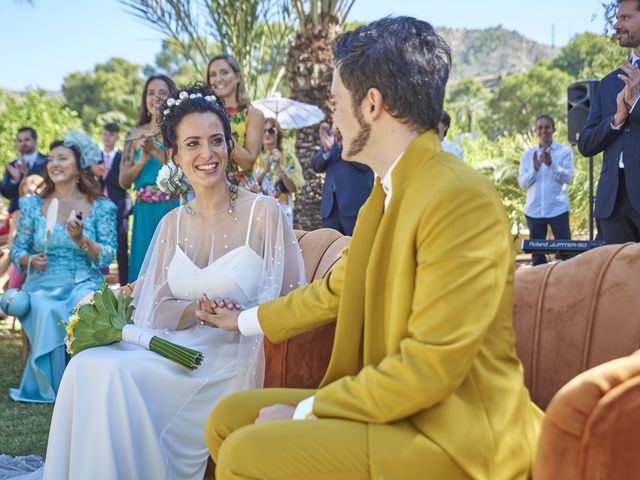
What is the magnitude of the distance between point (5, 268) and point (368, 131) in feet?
24.4

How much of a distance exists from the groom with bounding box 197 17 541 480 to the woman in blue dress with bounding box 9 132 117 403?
427cm

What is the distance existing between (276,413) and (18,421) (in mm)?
3503

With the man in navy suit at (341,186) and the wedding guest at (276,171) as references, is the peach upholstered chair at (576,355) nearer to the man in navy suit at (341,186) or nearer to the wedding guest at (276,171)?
the man in navy suit at (341,186)

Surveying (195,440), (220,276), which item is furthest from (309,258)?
(195,440)

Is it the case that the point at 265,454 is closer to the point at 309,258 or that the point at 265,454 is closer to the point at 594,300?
the point at 594,300

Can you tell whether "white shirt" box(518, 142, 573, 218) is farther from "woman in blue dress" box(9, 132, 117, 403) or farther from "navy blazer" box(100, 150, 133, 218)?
"woman in blue dress" box(9, 132, 117, 403)

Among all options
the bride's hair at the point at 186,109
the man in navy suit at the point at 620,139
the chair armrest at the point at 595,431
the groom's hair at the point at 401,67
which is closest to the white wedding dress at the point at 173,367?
the bride's hair at the point at 186,109

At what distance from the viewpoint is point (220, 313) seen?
3.27 metres

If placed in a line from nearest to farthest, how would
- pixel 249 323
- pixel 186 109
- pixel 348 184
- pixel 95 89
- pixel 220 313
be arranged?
1. pixel 249 323
2. pixel 220 313
3. pixel 186 109
4. pixel 348 184
5. pixel 95 89

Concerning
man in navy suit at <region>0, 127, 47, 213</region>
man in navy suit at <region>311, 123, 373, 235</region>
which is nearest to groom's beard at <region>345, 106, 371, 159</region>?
man in navy suit at <region>311, 123, 373, 235</region>

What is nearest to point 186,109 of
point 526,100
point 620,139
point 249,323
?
point 249,323

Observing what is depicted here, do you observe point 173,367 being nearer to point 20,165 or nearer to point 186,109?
point 186,109

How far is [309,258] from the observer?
4.24m

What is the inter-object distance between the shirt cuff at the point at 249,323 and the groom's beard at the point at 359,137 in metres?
0.84
